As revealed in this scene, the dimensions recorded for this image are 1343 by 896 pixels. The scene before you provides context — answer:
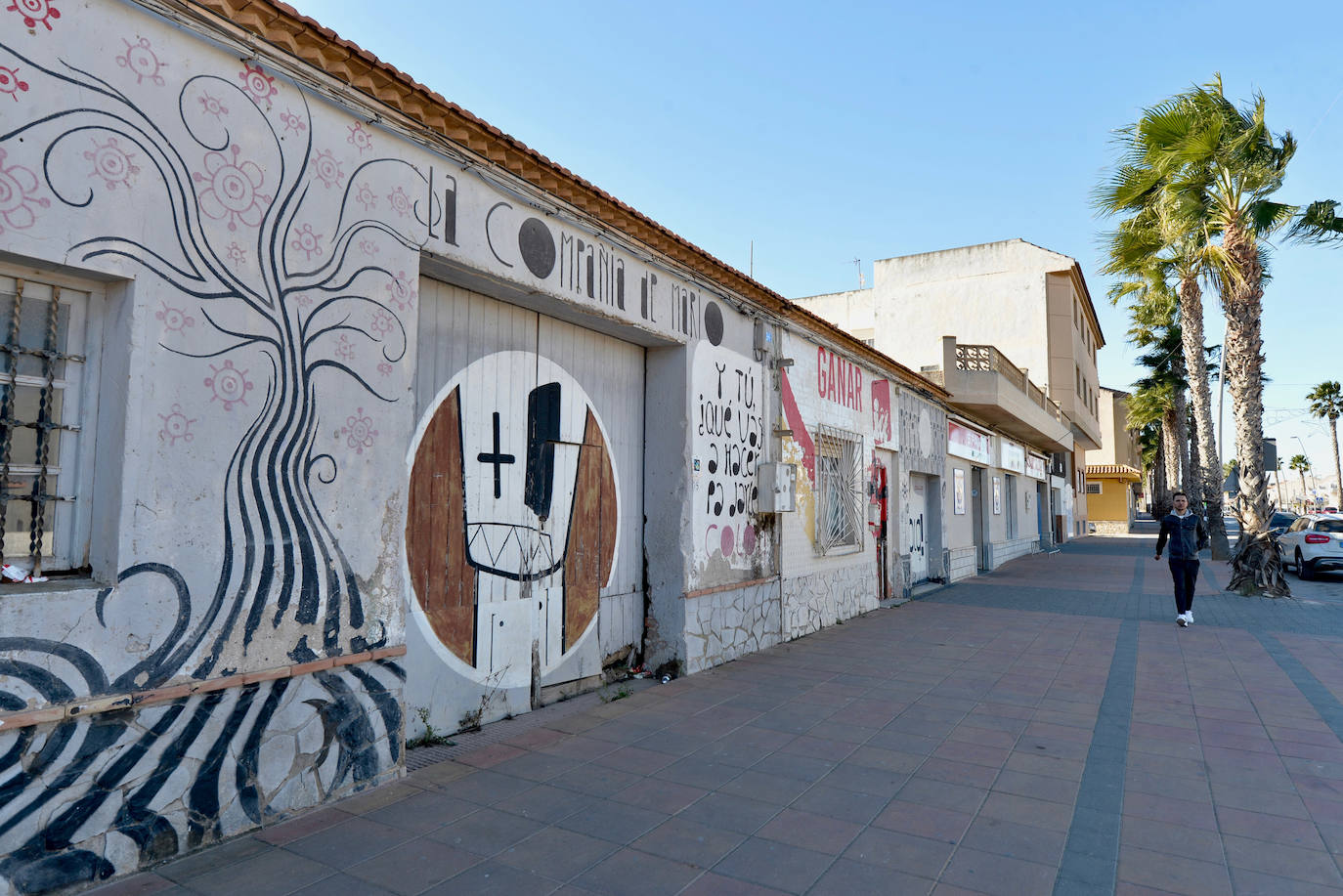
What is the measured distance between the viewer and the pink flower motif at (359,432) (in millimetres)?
3975

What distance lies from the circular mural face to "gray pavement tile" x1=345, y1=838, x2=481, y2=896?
5.36 ft

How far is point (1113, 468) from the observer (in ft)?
138

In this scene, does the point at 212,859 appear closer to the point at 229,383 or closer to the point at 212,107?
the point at 229,383

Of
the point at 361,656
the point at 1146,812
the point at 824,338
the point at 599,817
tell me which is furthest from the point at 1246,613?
the point at 361,656

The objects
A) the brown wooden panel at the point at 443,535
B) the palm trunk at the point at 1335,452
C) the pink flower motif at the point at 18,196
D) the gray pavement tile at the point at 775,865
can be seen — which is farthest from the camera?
the palm trunk at the point at 1335,452

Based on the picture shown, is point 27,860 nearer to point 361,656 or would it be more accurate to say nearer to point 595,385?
point 361,656

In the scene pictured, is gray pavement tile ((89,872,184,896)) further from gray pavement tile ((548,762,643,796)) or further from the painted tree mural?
gray pavement tile ((548,762,643,796))

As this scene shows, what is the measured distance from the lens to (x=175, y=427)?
3277mm

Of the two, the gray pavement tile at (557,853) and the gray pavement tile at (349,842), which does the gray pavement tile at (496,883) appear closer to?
the gray pavement tile at (557,853)

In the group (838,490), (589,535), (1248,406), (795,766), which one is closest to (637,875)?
(795,766)

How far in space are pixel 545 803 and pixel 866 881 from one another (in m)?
1.64

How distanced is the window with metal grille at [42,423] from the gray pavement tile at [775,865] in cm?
304

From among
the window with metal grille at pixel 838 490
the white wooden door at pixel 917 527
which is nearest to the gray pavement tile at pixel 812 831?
the window with metal grille at pixel 838 490

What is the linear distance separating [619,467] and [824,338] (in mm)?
4226
